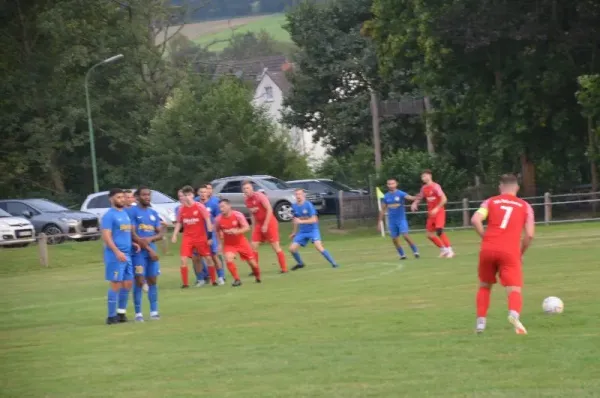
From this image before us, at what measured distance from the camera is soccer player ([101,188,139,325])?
58.7 feet

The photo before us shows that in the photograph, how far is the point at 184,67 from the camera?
7700 centimetres

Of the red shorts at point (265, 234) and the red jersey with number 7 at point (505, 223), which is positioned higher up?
the red jersey with number 7 at point (505, 223)

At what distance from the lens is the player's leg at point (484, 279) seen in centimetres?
1400

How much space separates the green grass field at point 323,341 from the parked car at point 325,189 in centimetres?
3053

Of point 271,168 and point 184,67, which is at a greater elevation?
point 184,67

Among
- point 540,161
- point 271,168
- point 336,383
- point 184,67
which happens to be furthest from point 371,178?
point 336,383

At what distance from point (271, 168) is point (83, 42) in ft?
43.2

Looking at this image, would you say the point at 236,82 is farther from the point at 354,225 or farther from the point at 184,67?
the point at 354,225

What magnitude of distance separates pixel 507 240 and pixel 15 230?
32575mm

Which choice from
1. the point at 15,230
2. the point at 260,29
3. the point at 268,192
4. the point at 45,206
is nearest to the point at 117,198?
the point at 15,230

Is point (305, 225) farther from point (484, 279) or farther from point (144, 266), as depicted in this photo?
point (484, 279)

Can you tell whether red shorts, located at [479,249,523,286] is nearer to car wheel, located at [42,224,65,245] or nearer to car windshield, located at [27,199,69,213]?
car wheel, located at [42,224,65,245]

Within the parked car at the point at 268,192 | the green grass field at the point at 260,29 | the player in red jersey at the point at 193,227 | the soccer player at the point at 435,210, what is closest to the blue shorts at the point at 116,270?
the player in red jersey at the point at 193,227

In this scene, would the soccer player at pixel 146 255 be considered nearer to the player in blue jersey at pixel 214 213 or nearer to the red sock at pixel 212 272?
the player in blue jersey at pixel 214 213
